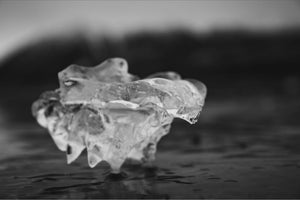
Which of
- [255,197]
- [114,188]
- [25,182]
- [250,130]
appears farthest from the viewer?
[250,130]

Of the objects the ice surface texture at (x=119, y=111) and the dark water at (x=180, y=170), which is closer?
the dark water at (x=180, y=170)

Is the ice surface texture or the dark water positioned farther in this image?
the ice surface texture

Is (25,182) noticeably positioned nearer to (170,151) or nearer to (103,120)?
(103,120)

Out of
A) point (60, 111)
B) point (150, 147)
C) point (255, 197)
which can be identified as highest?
point (60, 111)

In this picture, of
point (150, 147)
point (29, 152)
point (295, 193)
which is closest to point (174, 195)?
point (295, 193)

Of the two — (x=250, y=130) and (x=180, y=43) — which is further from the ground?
(x=180, y=43)

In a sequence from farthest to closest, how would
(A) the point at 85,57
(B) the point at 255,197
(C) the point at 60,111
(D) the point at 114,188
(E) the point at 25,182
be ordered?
(A) the point at 85,57, (C) the point at 60,111, (E) the point at 25,182, (D) the point at 114,188, (B) the point at 255,197

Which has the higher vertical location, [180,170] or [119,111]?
[119,111]

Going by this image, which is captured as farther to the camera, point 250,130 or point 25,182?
point 250,130
